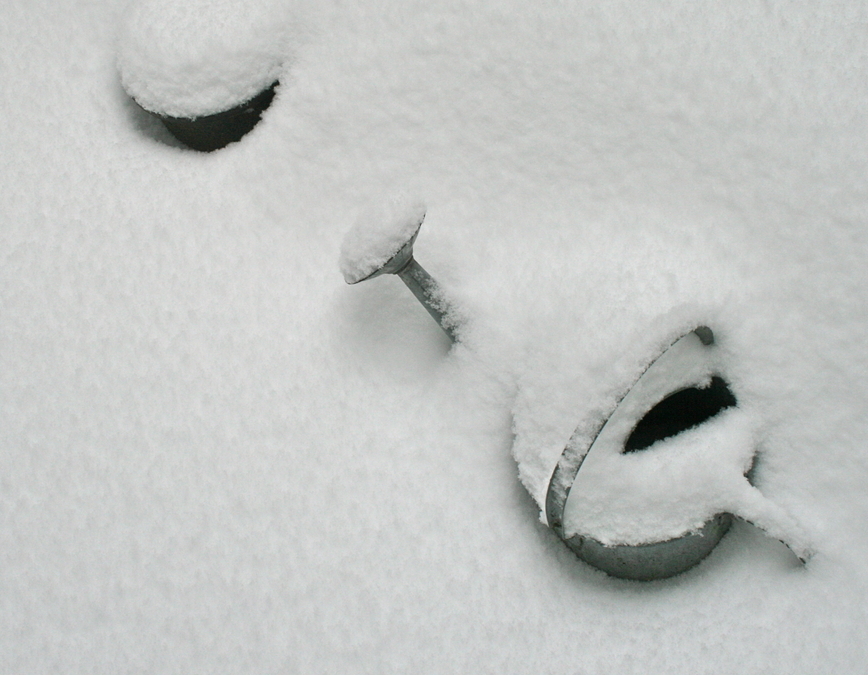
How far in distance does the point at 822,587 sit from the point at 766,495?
15 centimetres

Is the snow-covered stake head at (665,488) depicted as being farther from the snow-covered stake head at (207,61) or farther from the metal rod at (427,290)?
the snow-covered stake head at (207,61)

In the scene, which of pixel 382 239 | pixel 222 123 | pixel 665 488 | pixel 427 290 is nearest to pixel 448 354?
pixel 427 290

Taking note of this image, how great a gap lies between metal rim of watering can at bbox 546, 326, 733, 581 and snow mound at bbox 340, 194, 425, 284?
1.30ft

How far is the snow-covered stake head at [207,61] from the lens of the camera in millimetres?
1339

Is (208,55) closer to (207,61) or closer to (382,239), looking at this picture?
(207,61)

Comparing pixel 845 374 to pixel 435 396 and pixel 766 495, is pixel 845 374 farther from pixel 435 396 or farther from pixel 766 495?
pixel 435 396

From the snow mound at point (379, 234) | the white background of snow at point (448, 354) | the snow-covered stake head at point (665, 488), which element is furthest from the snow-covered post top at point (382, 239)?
the snow-covered stake head at point (665, 488)

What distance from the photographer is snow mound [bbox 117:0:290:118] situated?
134cm

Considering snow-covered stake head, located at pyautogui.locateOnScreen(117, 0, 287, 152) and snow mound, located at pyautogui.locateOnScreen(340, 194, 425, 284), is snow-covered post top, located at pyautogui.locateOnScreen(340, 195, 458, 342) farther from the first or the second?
snow-covered stake head, located at pyautogui.locateOnScreen(117, 0, 287, 152)

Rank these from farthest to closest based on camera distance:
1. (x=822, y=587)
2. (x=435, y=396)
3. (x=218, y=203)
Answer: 1. (x=218, y=203)
2. (x=435, y=396)
3. (x=822, y=587)

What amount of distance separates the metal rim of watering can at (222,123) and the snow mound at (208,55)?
0.5 inches

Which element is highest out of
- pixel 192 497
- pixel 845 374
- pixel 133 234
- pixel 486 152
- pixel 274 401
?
pixel 486 152

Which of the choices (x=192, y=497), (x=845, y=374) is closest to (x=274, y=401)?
(x=192, y=497)

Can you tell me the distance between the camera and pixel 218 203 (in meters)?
1.38
